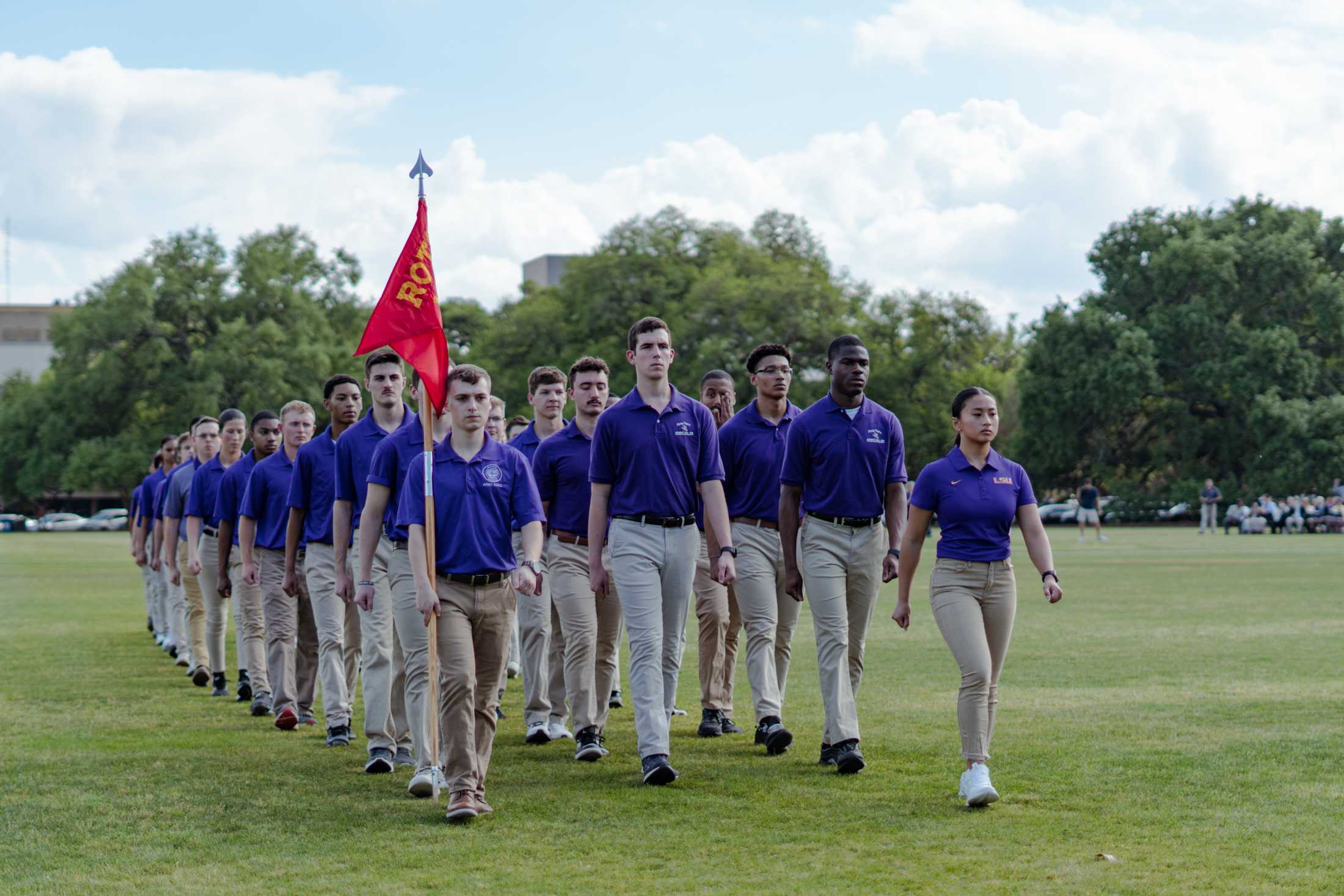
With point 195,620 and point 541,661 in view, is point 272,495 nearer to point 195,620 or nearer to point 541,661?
point 541,661

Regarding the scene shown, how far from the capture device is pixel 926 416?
6981 cm

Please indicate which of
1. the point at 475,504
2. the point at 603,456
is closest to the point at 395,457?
the point at 475,504

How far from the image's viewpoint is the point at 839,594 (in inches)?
350

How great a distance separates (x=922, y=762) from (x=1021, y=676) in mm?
4497

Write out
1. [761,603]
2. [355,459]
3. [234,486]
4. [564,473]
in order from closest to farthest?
[355,459], [761,603], [564,473], [234,486]

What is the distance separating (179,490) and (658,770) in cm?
757

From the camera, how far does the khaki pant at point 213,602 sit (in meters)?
13.5

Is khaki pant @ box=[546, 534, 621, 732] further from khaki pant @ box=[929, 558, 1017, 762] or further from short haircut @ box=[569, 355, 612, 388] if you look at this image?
khaki pant @ box=[929, 558, 1017, 762]

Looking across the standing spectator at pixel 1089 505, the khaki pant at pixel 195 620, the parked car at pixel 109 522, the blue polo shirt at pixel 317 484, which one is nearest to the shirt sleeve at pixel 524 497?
the blue polo shirt at pixel 317 484

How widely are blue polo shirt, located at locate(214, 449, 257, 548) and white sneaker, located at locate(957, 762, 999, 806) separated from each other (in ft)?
21.2

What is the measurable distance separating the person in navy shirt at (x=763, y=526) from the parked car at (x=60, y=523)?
303 feet

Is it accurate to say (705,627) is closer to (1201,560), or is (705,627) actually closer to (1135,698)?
(1135,698)

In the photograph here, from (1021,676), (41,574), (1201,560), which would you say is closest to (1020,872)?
(1021,676)

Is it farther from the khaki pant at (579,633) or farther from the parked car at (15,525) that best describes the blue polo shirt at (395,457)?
the parked car at (15,525)
